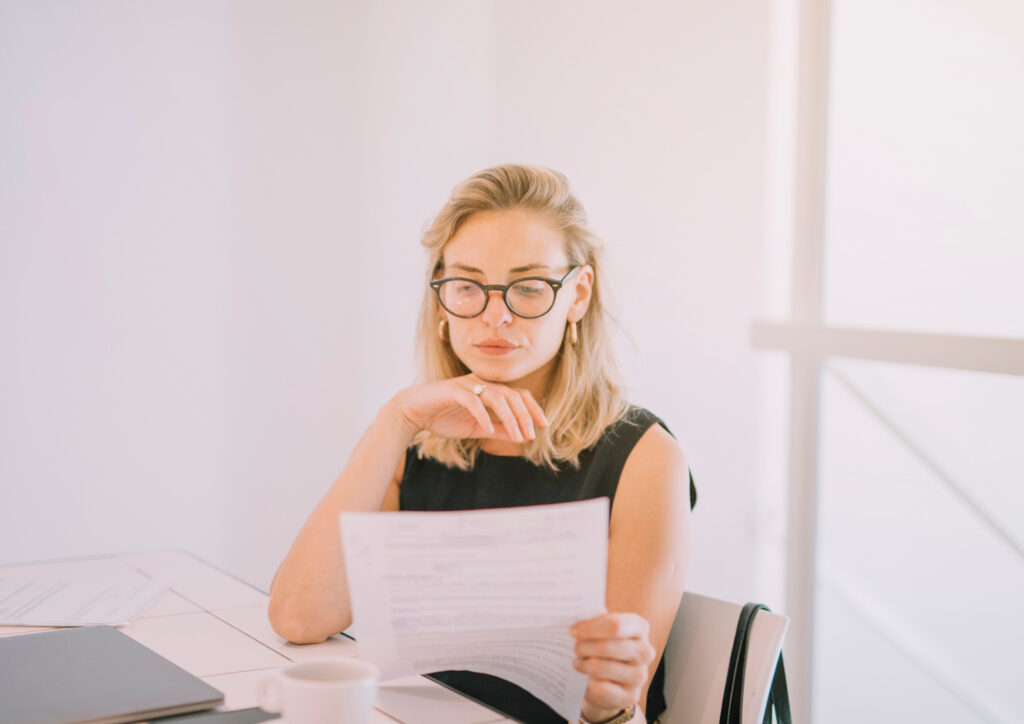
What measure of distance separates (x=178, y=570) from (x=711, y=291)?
1.98 m

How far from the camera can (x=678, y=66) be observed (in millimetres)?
3078

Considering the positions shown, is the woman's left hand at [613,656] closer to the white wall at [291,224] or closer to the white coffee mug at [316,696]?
the white coffee mug at [316,696]

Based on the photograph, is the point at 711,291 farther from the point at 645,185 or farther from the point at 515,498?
the point at 515,498

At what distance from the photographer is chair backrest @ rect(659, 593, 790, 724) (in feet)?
3.94

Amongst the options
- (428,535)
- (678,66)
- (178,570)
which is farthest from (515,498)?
(678,66)

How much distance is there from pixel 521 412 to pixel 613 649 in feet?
1.54

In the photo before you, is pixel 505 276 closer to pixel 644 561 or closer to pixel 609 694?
pixel 644 561

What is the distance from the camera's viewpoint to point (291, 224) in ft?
10.2

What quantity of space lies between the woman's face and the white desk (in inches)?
18.2

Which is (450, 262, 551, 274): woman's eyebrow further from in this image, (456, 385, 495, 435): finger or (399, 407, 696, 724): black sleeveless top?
(399, 407, 696, 724): black sleeveless top

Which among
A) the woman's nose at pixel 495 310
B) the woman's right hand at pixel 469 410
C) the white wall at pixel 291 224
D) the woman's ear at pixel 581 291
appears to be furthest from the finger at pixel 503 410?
the white wall at pixel 291 224

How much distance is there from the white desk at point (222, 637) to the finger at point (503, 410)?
36cm

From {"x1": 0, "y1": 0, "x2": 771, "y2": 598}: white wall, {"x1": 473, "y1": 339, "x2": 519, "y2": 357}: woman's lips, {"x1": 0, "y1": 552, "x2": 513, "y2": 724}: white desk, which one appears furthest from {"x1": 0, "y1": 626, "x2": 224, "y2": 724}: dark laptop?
{"x1": 0, "y1": 0, "x2": 771, "y2": 598}: white wall

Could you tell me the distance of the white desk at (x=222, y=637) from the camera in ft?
3.46
